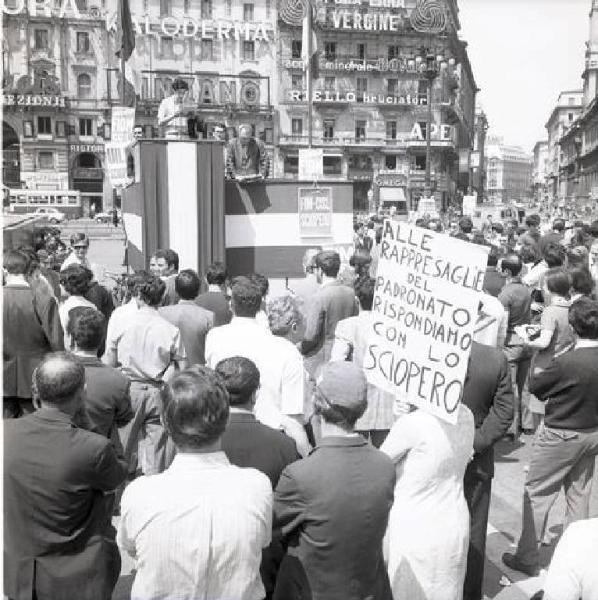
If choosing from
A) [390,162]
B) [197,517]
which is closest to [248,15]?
[390,162]

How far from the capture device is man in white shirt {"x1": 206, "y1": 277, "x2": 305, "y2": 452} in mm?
4105

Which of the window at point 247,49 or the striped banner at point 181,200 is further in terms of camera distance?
the window at point 247,49

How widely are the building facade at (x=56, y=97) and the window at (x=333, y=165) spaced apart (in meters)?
18.2

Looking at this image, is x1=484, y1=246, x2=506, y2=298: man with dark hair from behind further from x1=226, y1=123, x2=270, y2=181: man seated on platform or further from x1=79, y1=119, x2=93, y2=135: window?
x1=79, y1=119, x2=93, y2=135: window

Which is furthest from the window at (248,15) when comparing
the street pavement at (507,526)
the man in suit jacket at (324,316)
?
the man in suit jacket at (324,316)

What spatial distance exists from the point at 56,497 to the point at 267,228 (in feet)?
25.3

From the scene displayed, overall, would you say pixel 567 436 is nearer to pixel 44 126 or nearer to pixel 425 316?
pixel 425 316

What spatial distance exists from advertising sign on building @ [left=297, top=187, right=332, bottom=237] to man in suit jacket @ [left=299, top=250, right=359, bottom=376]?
4.20 meters

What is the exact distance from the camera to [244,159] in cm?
1021

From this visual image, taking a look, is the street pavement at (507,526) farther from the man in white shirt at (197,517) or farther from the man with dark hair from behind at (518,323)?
the man in white shirt at (197,517)

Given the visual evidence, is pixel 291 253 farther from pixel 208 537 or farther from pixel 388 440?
pixel 208 537

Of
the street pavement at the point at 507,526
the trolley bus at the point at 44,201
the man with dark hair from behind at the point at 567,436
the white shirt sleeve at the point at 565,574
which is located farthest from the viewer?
the trolley bus at the point at 44,201

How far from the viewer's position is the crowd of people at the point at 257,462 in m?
2.46

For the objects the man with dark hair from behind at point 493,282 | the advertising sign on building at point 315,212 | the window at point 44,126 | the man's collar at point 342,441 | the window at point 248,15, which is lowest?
the man's collar at point 342,441
